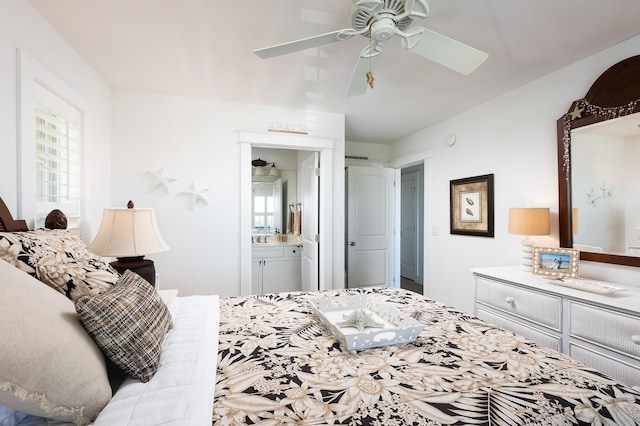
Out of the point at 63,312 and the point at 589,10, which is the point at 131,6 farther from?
the point at 589,10

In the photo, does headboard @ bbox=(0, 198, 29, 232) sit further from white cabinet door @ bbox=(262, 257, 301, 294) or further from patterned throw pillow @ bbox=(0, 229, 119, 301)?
white cabinet door @ bbox=(262, 257, 301, 294)

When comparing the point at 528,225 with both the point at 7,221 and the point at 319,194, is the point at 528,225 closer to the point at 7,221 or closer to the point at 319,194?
the point at 319,194

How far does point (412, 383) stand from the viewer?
91 centimetres

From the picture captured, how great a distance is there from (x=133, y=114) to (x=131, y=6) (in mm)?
1369

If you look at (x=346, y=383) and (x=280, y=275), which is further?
(x=280, y=275)

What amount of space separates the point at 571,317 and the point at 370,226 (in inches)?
108

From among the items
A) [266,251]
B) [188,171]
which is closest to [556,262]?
[266,251]

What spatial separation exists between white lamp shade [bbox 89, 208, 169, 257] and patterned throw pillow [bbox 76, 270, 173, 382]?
94 cm

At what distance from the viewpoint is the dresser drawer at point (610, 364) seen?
4.79ft

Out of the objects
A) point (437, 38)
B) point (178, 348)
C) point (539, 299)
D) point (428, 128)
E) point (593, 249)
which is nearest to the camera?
point (178, 348)

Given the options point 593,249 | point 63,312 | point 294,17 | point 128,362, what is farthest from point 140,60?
point 593,249

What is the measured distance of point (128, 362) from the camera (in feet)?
2.89

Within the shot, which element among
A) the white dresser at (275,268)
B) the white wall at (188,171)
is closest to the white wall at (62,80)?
the white wall at (188,171)

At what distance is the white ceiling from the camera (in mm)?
1607
